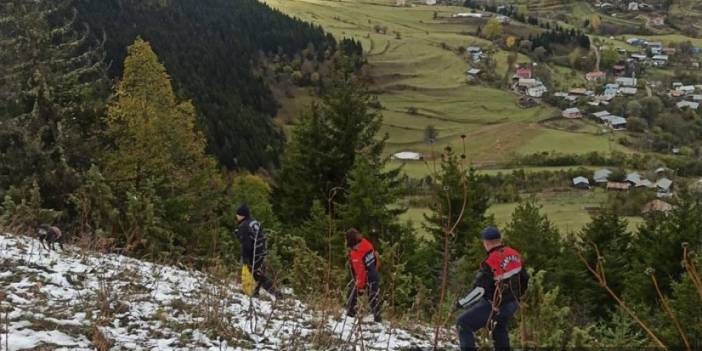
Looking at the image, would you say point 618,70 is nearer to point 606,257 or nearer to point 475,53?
point 475,53

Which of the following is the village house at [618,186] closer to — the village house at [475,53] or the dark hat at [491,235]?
the village house at [475,53]

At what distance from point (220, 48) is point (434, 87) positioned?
4136 centimetres

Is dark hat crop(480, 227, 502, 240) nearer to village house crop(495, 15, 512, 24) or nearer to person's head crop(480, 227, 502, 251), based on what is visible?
person's head crop(480, 227, 502, 251)

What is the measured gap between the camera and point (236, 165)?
5728cm

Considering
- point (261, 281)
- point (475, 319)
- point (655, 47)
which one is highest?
point (475, 319)

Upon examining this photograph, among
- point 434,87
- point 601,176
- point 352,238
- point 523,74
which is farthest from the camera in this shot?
point 523,74

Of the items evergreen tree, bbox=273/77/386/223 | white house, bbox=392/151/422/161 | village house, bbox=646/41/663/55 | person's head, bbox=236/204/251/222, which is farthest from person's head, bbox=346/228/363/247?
village house, bbox=646/41/663/55

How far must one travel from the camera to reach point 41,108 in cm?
1981

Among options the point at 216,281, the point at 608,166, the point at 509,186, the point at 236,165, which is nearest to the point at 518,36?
the point at 608,166

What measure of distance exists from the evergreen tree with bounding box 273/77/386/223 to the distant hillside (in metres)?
28.0

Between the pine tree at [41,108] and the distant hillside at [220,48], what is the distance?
29336mm

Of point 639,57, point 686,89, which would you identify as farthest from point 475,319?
point 639,57

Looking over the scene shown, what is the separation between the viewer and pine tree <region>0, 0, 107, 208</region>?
60.7 feet

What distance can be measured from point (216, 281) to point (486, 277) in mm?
4075
